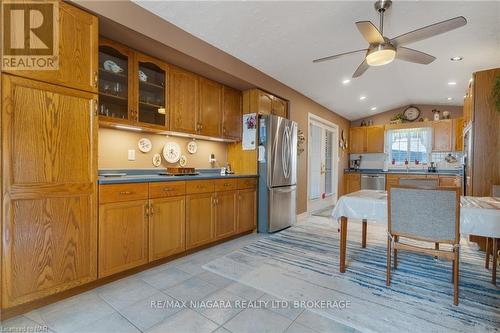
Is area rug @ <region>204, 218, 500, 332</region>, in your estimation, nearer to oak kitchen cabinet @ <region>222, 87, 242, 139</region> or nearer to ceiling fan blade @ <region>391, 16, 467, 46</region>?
oak kitchen cabinet @ <region>222, 87, 242, 139</region>

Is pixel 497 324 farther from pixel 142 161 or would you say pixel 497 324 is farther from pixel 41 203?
pixel 142 161

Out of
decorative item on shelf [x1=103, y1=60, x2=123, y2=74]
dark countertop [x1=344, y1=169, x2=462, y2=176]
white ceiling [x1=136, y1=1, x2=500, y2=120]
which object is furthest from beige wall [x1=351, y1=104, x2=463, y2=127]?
decorative item on shelf [x1=103, y1=60, x2=123, y2=74]

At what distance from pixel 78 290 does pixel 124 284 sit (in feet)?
1.09

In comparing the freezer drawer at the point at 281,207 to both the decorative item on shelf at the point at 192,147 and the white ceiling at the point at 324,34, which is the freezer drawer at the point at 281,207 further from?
the white ceiling at the point at 324,34

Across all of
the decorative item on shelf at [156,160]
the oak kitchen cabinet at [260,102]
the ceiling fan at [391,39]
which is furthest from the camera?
the oak kitchen cabinet at [260,102]

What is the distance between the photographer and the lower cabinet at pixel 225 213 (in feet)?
10.1

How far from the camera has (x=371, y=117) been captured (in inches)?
282

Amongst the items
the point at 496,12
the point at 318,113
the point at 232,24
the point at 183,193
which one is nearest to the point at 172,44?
the point at 232,24

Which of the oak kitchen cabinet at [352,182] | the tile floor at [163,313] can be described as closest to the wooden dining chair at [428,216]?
the tile floor at [163,313]

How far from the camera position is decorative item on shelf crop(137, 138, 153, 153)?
9.51ft

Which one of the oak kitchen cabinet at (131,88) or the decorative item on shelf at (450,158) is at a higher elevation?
the oak kitchen cabinet at (131,88)

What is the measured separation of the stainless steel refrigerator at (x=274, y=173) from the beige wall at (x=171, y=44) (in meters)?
0.65

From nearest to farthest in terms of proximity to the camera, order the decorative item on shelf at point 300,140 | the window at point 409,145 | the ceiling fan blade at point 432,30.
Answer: the ceiling fan blade at point 432,30 → the decorative item on shelf at point 300,140 → the window at point 409,145

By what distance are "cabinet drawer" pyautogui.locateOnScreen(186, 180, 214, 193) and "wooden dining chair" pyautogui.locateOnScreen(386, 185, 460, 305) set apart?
1928 millimetres
